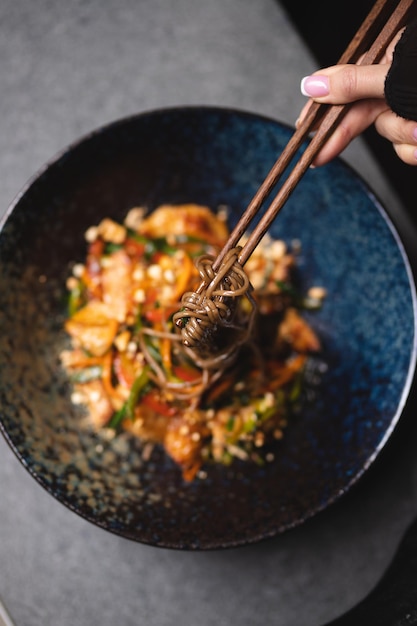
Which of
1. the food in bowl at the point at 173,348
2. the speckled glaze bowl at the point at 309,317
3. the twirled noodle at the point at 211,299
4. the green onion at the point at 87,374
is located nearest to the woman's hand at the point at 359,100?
the speckled glaze bowl at the point at 309,317

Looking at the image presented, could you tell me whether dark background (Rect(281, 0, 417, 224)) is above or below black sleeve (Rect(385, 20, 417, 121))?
below

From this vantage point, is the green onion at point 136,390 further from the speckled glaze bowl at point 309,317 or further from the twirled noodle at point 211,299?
the twirled noodle at point 211,299

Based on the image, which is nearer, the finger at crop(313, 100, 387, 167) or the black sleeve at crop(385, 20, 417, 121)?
the black sleeve at crop(385, 20, 417, 121)

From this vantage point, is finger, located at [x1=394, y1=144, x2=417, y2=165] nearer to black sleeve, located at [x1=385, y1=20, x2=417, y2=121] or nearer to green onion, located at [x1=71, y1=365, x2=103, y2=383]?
black sleeve, located at [x1=385, y1=20, x2=417, y2=121]

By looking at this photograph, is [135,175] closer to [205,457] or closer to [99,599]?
[205,457]

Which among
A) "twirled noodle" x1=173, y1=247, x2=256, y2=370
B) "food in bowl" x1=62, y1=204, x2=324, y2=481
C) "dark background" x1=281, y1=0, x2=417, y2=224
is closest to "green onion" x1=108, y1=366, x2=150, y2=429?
"food in bowl" x1=62, y1=204, x2=324, y2=481

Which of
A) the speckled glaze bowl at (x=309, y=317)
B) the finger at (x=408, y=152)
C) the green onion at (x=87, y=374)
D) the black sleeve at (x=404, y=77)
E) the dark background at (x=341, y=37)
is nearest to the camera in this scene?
the black sleeve at (x=404, y=77)

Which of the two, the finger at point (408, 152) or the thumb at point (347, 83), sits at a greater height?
the thumb at point (347, 83)

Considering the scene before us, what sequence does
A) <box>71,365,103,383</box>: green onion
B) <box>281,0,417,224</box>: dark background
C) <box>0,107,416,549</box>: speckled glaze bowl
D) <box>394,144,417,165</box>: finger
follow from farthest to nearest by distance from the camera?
<box>281,0,417,224</box>: dark background < <box>71,365,103,383</box>: green onion < <box>0,107,416,549</box>: speckled glaze bowl < <box>394,144,417,165</box>: finger
